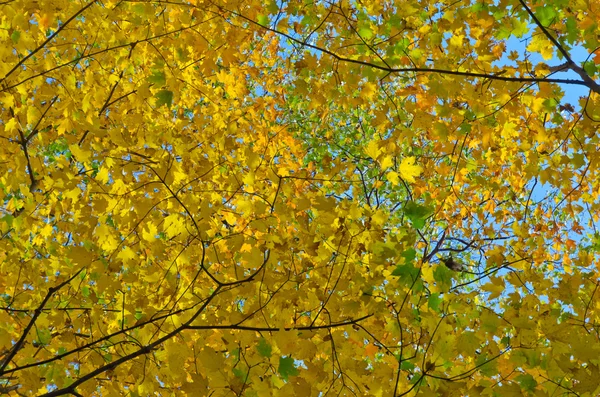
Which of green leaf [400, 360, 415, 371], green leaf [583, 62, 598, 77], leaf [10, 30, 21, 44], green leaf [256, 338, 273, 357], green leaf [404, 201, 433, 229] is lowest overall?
green leaf [400, 360, 415, 371]

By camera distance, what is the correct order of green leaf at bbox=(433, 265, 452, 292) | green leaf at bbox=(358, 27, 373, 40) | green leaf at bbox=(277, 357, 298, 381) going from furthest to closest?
green leaf at bbox=(358, 27, 373, 40) < green leaf at bbox=(433, 265, 452, 292) < green leaf at bbox=(277, 357, 298, 381)

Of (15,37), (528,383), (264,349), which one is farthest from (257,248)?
(15,37)

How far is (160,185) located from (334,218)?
1.01 m

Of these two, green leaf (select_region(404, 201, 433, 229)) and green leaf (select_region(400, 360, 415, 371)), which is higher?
green leaf (select_region(404, 201, 433, 229))

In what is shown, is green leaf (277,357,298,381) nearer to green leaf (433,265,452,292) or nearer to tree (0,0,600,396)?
tree (0,0,600,396)

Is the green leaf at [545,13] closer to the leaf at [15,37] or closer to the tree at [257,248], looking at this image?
the tree at [257,248]

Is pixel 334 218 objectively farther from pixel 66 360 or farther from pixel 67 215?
pixel 67 215

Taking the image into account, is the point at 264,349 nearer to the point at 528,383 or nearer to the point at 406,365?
the point at 406,365

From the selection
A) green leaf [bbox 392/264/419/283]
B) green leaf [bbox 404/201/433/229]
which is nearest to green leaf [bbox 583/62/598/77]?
green leaf [bbox 404/201/433/229]

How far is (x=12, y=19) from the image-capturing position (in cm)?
290

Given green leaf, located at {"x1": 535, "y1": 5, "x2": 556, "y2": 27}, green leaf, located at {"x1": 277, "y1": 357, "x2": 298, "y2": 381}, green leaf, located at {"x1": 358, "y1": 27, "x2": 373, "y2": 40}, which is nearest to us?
green leaf, located at {"x1": 277, "y1": 357, "x2": 298, "y2": 381}

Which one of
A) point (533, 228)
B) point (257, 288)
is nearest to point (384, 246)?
point (257, 288)

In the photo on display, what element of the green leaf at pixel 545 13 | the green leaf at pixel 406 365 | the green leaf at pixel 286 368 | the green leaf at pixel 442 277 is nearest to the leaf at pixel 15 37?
the green leaf at pixel 286 368

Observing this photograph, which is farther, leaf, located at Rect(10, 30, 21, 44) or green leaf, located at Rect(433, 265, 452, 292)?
leaf, located at Rect(10, 30, 21, 44)
